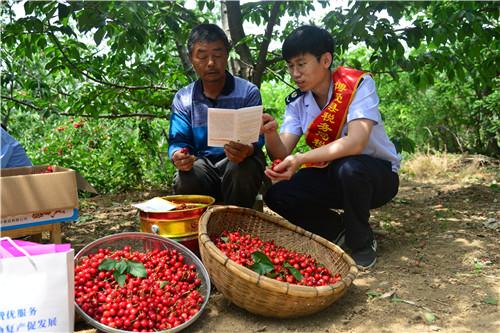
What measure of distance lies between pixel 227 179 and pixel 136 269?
80 cm

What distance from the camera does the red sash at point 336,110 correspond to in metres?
2.57

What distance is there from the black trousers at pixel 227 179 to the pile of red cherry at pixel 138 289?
0.56 metres

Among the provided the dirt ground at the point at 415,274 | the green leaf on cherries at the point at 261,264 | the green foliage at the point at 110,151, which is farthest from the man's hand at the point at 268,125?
the green foliage at the point at 110,151

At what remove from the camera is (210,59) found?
8.80 ft

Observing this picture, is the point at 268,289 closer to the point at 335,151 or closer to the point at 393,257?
the point at 335,151

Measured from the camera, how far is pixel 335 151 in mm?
2439

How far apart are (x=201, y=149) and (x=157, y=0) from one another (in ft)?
3.57

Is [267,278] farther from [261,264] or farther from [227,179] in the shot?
[227,179]

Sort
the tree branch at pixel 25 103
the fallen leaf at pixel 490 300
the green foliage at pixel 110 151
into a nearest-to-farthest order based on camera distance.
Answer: the fallen leaf at pixel 490 300, the tree branch at pixel 25 103, the green foliage at pixel 110 151

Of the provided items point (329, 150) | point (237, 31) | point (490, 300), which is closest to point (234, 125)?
point (329, 150)

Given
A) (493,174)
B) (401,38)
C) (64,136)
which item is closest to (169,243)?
(401,38)

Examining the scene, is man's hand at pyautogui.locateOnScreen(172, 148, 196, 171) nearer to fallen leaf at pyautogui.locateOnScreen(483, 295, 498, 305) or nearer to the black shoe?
the black shoe

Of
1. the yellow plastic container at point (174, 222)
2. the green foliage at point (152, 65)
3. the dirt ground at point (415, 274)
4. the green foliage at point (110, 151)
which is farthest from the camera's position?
the green foliage at point (110, 151)

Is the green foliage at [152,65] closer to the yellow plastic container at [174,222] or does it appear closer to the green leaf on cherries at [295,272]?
the yellow plastic container at [174,222]
